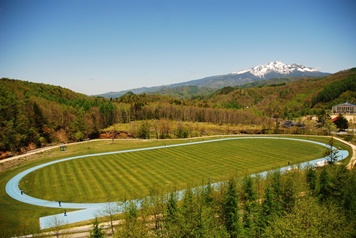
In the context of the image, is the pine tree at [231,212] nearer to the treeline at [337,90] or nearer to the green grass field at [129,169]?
the green grass field at [129,169]

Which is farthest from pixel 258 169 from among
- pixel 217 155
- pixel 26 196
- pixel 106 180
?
pixel 26 196

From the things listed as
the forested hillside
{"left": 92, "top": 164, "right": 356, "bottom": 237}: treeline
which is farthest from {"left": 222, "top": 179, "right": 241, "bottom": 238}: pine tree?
the forested hillside

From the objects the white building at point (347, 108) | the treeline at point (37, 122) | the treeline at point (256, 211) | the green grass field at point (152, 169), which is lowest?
the green grass field at point (152, 169)

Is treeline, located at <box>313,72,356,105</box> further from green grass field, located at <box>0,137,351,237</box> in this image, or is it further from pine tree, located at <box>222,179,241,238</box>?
pine tree, located at <box>222,179,241,238</box>

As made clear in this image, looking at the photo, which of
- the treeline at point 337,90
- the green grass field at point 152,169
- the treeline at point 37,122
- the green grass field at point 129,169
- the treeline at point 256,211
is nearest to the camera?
the treeline at point 256,211

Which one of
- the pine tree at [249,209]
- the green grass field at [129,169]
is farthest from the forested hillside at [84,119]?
the pine tree at [249,209]

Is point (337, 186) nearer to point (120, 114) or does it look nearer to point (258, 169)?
point (258, 169)

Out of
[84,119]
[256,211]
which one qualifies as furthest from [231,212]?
[84,119]
